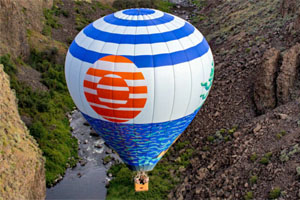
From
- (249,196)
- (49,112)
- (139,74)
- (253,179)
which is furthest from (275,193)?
(49,112)

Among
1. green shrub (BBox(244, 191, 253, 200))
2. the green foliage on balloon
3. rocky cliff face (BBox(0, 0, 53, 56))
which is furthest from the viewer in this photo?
rocky cliff face (BBox(0, 0, 53, 56))

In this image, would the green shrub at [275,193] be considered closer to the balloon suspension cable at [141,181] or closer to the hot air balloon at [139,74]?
the hot air balloon at [139,74]

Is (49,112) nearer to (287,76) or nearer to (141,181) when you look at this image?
(141,181)

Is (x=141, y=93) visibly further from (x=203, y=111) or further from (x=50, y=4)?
(x=50, y=4)

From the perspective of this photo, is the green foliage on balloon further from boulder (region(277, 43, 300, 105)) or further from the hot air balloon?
boulder (region(277, 43, 300, 105))

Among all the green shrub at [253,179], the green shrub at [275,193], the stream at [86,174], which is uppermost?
the green shrub at [275,193]

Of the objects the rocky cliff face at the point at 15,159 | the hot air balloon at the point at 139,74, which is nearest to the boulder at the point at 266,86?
the hot air balloon at the point at 139,74

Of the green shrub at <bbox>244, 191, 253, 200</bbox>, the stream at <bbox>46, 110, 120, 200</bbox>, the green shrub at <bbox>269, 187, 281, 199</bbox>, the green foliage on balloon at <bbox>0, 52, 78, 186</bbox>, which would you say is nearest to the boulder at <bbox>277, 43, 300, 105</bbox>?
the green shrub at <bbox>244, 191, 253, 200</bbox>
